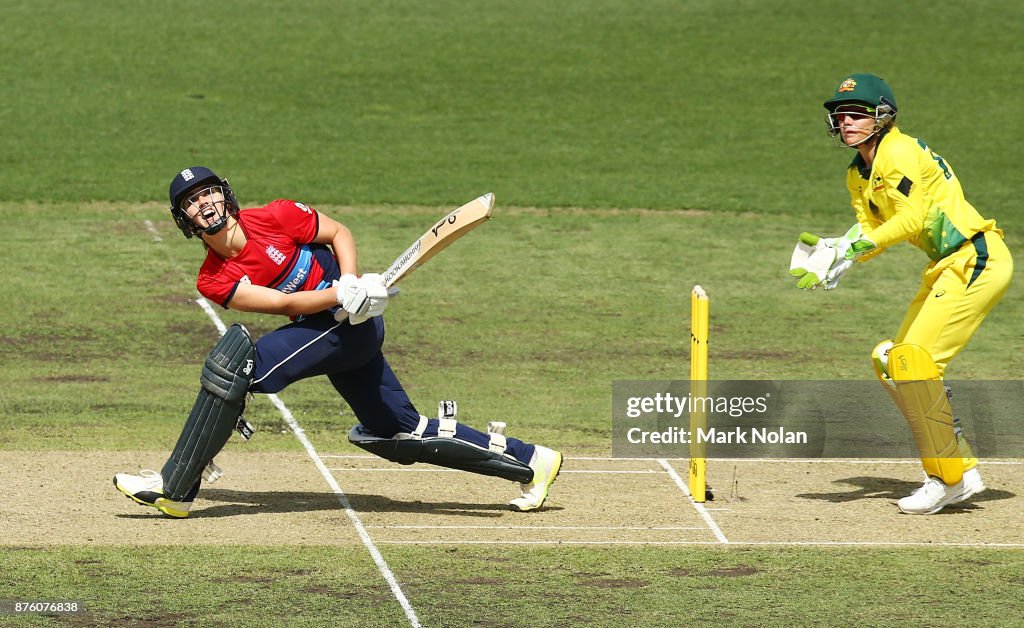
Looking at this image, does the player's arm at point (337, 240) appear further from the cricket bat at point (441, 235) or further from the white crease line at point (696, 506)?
the white crease line at point (696, 506)

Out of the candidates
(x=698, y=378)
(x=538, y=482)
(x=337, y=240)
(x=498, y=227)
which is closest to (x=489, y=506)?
(x=538, y=482)

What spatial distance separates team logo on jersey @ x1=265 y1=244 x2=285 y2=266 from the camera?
8.02m

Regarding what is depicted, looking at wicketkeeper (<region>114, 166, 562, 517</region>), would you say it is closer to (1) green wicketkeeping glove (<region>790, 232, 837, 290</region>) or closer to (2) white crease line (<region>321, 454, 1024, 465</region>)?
(2) white crease line (<region>321, 454, 1024, 465</region>)

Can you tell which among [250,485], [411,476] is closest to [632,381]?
[411,476]

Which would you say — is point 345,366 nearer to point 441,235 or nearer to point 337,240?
point 337,240

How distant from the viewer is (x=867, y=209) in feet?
A: 28.1

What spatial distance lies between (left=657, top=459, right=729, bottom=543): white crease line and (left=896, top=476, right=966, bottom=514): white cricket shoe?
3.68 ft

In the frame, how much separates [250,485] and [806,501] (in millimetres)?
3230

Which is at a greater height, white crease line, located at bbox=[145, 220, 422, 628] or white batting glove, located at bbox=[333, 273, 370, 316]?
white batting glove, located at bbox=[333, 273, 370, 316]

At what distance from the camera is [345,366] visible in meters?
8.07

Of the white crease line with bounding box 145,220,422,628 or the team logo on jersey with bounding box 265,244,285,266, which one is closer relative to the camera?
the white crease line with bounding box 145,220,422,628

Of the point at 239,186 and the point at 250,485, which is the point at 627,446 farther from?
the point at 239,186

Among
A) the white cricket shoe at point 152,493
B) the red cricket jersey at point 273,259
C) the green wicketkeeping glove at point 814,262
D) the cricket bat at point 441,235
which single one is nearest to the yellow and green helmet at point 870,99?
the green wicketkeeping glove at point 814,262

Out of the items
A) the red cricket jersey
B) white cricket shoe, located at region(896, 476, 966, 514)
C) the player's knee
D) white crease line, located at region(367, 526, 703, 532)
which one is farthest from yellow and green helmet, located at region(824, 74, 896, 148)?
the red cricket jersey
